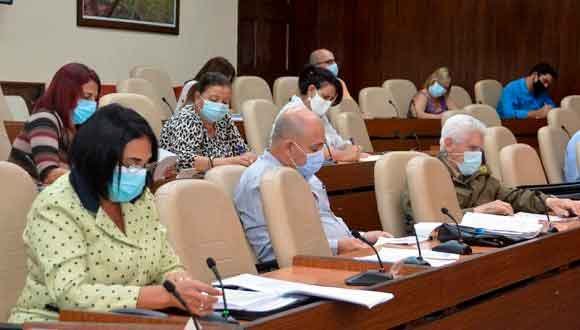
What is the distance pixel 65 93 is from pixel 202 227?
4.61ft

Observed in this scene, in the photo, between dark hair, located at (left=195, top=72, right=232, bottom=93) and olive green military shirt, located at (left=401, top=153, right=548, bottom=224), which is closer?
olive green military shirt, located at (left=401, top=153, right=548, bottom=224)

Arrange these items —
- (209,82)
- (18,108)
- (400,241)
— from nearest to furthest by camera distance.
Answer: (400,241), (209,82), (18,108)

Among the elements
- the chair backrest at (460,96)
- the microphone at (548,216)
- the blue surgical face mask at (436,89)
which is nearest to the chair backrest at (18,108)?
the microphone at (548,216)

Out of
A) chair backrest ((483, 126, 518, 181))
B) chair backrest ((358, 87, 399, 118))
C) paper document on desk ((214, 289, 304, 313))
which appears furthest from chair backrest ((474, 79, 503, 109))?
paper document on desk ((214, 289, 304, 313))

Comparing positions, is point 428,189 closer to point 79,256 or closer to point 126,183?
point 126,183

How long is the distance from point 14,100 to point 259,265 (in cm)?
332

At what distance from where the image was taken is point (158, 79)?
8094 millimetres

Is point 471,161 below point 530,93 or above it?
below

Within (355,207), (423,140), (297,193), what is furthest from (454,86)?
(297,193)

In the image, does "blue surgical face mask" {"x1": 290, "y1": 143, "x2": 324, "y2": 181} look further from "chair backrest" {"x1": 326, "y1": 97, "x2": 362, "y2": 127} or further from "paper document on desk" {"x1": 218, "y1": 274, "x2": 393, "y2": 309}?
"chair backrest" {"x1": 326, "y1": 97, "x2": 362, "y2": 127}

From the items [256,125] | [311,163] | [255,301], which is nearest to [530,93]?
[256,125]

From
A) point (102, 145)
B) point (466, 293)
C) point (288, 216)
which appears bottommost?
point (466, 293)

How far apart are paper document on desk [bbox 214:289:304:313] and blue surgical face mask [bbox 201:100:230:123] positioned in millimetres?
3007

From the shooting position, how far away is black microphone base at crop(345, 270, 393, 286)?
2.85m
